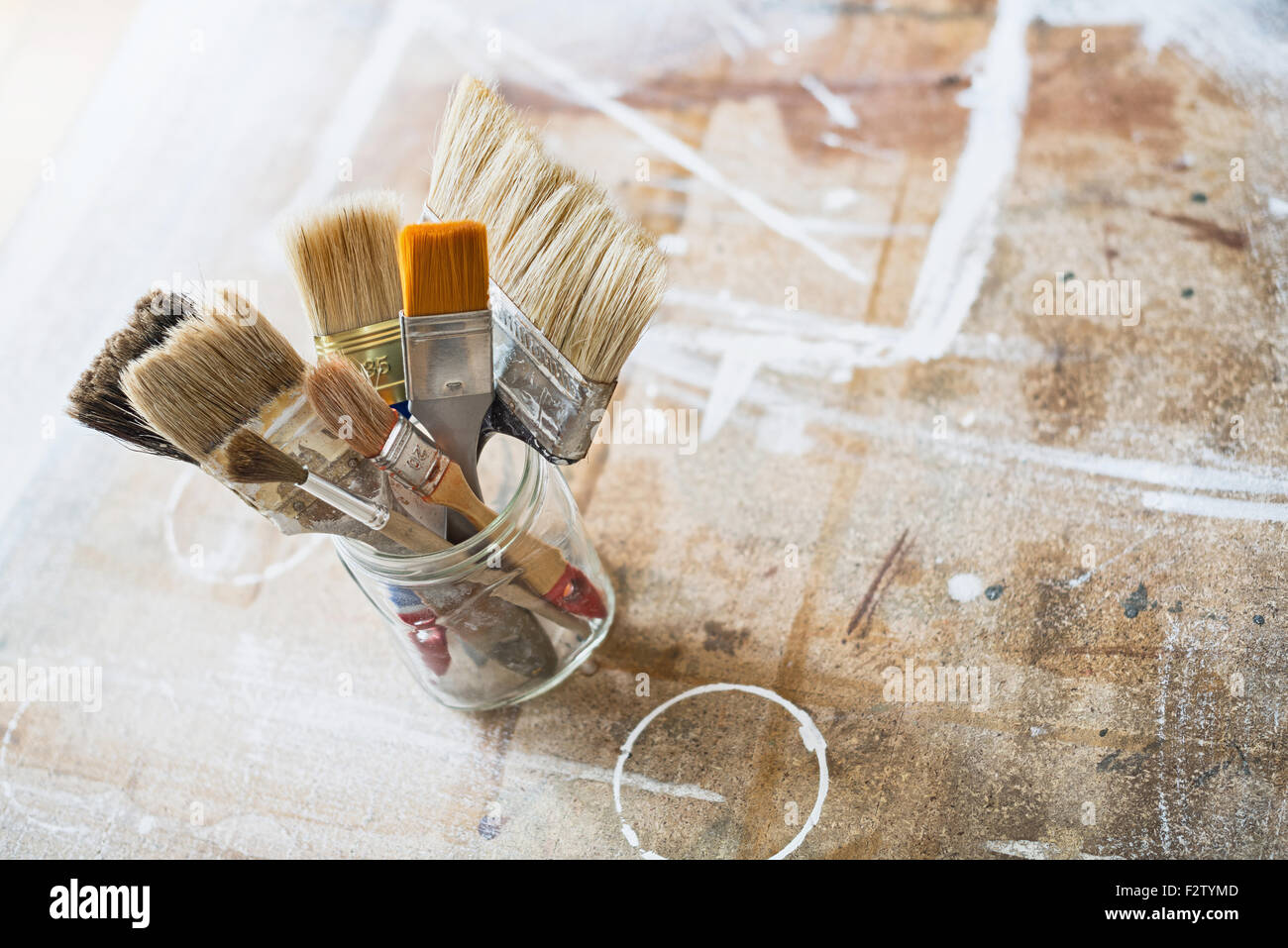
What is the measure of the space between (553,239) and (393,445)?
0.26m

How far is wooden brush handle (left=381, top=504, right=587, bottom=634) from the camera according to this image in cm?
98

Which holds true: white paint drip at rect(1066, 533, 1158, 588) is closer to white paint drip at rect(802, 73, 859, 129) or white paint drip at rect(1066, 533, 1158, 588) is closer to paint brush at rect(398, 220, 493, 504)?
paint brush at rect(398, 220, 493, 504)

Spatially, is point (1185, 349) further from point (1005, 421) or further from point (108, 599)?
point (108, 599)

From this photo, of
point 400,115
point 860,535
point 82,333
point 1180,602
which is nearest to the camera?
point 1180,602

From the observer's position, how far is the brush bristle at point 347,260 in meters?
0.98

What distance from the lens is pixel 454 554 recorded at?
0.99 meters

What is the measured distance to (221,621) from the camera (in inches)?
53.4

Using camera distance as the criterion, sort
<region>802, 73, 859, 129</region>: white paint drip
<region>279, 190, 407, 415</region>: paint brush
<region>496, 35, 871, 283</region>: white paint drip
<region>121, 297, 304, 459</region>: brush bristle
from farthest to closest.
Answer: <region>802, 73, 859, 129</region>: white paint drip, <region>496, 35, 871, 283</region>: white paint drip, <region>279, 190, 407, 415</region>: paint brush, <region>121, 297, 304, 459</region>: brush bristle

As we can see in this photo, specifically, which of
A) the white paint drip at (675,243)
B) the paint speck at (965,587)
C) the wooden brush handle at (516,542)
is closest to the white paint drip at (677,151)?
the white paint drip at (675,243)

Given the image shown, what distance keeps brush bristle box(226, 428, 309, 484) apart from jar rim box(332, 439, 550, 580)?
0.35 feet

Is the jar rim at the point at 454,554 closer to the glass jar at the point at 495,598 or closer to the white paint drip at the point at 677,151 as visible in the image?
the glass jar at the point at 495,598

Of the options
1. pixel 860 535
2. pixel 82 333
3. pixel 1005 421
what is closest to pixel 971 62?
pixel 1005 421

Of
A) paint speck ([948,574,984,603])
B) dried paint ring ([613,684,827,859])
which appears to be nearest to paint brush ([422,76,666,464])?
dried paint ring ([613,684,827,859])

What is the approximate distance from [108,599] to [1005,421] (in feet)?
4.21
